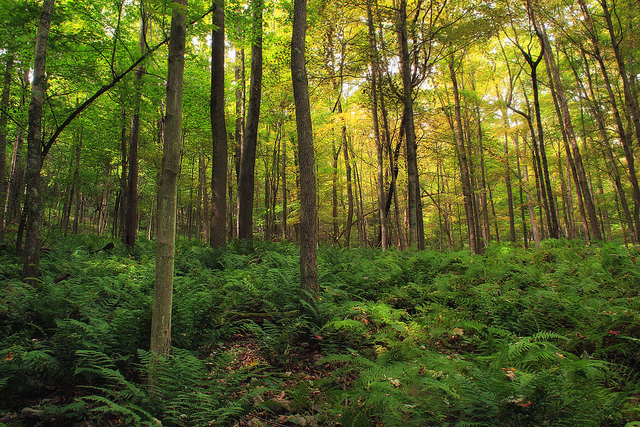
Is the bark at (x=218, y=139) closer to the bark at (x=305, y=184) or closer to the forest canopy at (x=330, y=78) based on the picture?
the forest canopy at (x=330, y=78)

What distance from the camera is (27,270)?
5.05 meters

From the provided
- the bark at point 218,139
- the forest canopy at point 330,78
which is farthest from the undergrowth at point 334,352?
the bark at point 218,139

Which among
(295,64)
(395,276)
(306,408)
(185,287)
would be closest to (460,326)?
(306,408)

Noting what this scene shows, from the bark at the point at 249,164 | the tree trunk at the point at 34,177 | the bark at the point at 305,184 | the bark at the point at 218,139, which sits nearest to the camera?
the bark at the point at 305,184

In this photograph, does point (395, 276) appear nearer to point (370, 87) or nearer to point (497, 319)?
point (497, 319)

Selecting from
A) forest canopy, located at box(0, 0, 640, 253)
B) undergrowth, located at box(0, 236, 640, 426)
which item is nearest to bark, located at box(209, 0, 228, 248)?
forest canopy, located at box(0, 0, 640, 253)

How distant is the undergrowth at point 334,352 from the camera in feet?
6.75

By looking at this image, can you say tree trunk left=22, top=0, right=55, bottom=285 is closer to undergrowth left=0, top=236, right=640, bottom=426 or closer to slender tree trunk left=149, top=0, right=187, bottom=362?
undergrowth left=0, top=236, right=640, bottom=426

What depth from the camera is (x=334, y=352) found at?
3535 millimetres

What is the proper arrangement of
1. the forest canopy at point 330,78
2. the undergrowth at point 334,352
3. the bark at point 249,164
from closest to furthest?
the undergrowth at point 334,352
the forest canopy at point 330,78
the bark at point 249,164

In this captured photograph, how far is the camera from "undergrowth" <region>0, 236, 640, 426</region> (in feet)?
Result: 6.75

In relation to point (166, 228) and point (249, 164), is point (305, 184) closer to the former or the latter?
point (166, 228)

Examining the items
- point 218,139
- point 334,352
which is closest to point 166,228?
point 334,352

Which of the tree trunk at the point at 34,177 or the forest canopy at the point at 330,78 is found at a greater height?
the forest canopy at the point at 330,78
